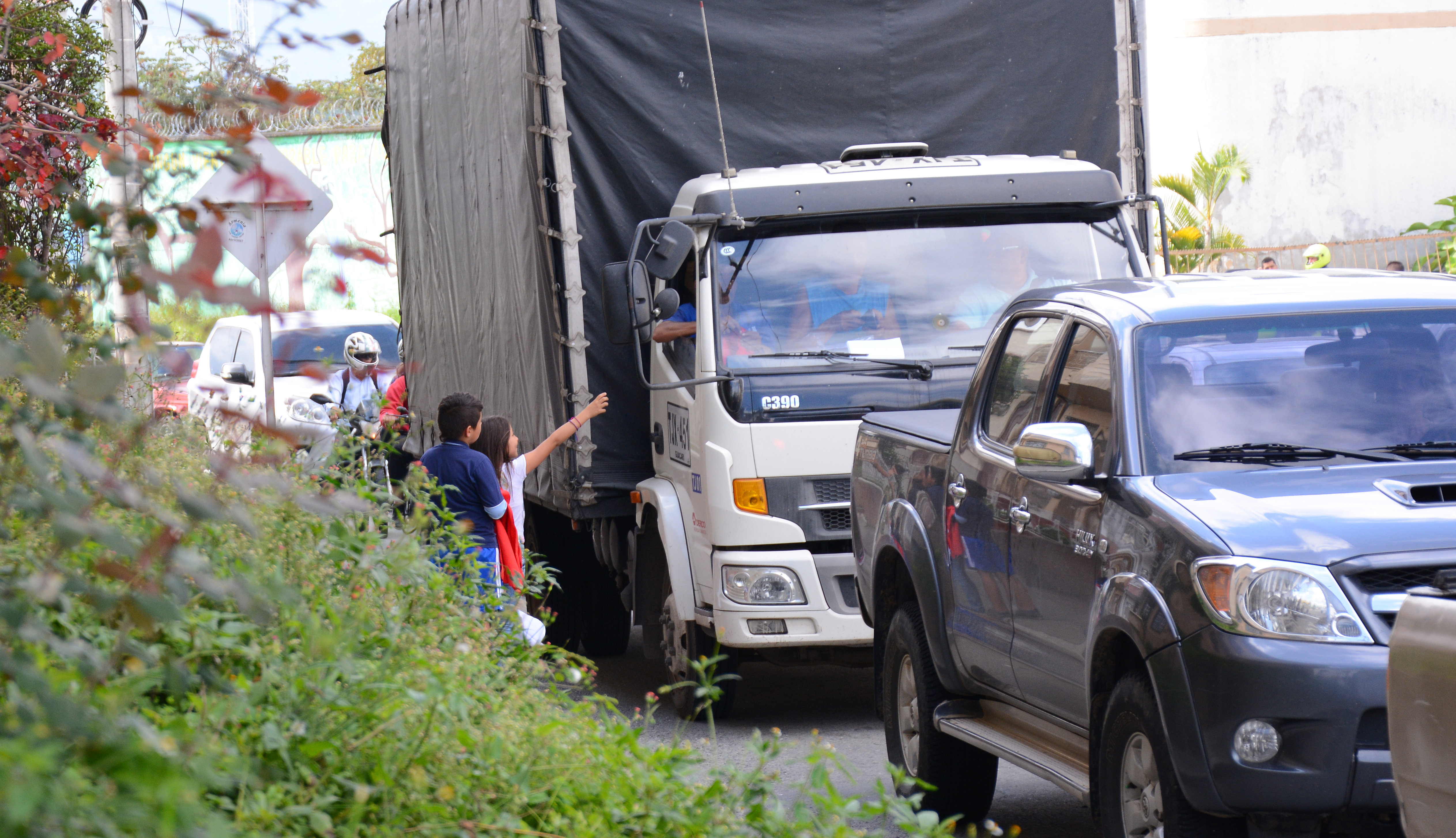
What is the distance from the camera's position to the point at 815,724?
876 centimetres

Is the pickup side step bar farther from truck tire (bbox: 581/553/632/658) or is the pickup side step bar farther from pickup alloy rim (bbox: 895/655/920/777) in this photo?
truck tire (bbox: 581/553/632/658)

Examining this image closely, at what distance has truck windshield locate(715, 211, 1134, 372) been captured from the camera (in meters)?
8.39

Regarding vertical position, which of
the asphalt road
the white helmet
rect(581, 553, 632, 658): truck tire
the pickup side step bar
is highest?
the white helmet

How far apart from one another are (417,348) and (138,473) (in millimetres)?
11395

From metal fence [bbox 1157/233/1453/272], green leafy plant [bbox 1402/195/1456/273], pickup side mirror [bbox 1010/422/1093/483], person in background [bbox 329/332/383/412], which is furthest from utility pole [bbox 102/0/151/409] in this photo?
metal fence [bbox 1157/233/1453/272]

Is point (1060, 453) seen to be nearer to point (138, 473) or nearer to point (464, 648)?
point (464, 648)

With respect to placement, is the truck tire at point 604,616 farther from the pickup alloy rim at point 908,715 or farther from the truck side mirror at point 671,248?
the pickup alloy rim at point 908,715

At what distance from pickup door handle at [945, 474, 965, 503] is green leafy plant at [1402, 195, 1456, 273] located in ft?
54.3

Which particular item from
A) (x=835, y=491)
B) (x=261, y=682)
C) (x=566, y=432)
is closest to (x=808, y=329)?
(x=835, y=491)

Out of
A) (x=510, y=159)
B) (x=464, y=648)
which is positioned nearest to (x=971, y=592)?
(x=464, y=648)

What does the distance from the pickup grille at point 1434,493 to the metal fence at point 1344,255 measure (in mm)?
22053

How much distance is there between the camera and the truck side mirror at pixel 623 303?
8.36 m

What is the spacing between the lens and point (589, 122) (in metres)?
9.12

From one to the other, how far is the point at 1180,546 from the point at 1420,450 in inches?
40.4
